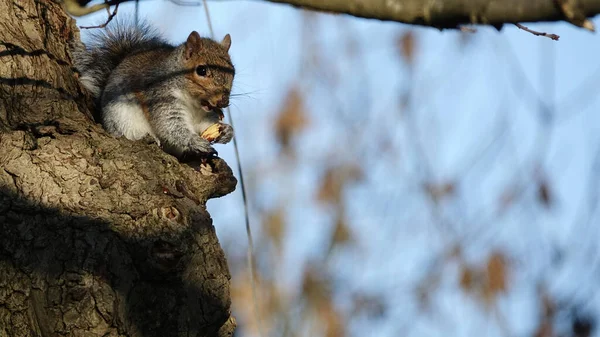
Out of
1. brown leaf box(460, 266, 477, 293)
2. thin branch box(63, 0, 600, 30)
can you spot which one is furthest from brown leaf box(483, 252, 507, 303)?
thin branch box(63, 0, 600, 30)

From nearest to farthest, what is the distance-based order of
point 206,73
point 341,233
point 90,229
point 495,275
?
point 90,229, point 206,73, point 495,275, point 341,233

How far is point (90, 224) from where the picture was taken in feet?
6.05

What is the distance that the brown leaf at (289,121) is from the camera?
5.12 meters

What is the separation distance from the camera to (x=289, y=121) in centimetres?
512

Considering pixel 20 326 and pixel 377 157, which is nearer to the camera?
pixel 20 326

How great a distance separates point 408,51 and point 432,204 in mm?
917

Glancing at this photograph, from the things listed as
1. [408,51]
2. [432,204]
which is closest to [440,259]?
[432,204]

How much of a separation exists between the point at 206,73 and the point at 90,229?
1.12 meters

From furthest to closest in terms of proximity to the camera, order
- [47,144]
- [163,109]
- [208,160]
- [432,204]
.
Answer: [432,204] < [163,109] < [208,160] < [47,144]

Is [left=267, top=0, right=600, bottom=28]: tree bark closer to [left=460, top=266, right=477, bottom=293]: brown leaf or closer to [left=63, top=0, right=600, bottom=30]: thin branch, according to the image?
[left=63, top=0, right=600, bottom=30]: thin branch

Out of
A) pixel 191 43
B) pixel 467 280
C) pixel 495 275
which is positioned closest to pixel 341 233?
pixel 467 280

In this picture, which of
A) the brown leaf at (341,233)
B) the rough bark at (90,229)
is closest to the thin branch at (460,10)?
the rough bark at (90,229)

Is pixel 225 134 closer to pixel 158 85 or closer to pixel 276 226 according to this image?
pixel 158 85

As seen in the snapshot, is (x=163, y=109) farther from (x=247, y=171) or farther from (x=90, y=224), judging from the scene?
(x=247, y=171)
